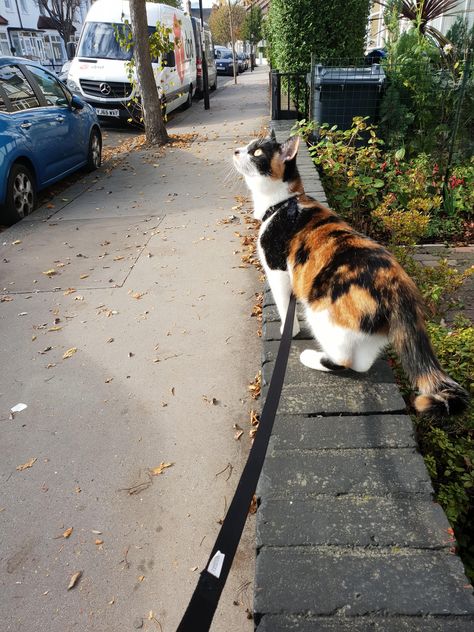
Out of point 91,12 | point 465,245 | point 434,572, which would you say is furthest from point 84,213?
point 91,12

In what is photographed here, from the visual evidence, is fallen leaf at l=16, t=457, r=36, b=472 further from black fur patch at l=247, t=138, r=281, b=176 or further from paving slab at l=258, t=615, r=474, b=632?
black fur patch at l=247, t=138, r=281, b=176

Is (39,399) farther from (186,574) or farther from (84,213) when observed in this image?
(84,213)

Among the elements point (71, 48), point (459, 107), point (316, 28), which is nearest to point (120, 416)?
point (459, 107)

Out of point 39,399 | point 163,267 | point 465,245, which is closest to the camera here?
point 39,399

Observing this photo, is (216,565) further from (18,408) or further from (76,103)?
(76,103)

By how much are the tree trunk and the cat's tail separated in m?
10.1

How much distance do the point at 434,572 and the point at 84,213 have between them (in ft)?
22.0

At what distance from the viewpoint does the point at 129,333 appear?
Answer: 13.0 ft

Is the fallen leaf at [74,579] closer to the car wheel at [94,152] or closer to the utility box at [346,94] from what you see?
the utility box at [346,94]

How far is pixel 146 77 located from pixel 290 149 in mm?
8913

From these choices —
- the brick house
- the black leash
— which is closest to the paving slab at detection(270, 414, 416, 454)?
the black leash

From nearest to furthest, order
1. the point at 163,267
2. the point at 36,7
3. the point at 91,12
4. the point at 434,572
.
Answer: the point at 434,572, the point at 163,267, the point at 91,12, the point at 36,7

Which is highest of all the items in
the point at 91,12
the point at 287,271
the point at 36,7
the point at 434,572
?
the point at 36,7

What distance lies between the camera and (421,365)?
1.97 meters
